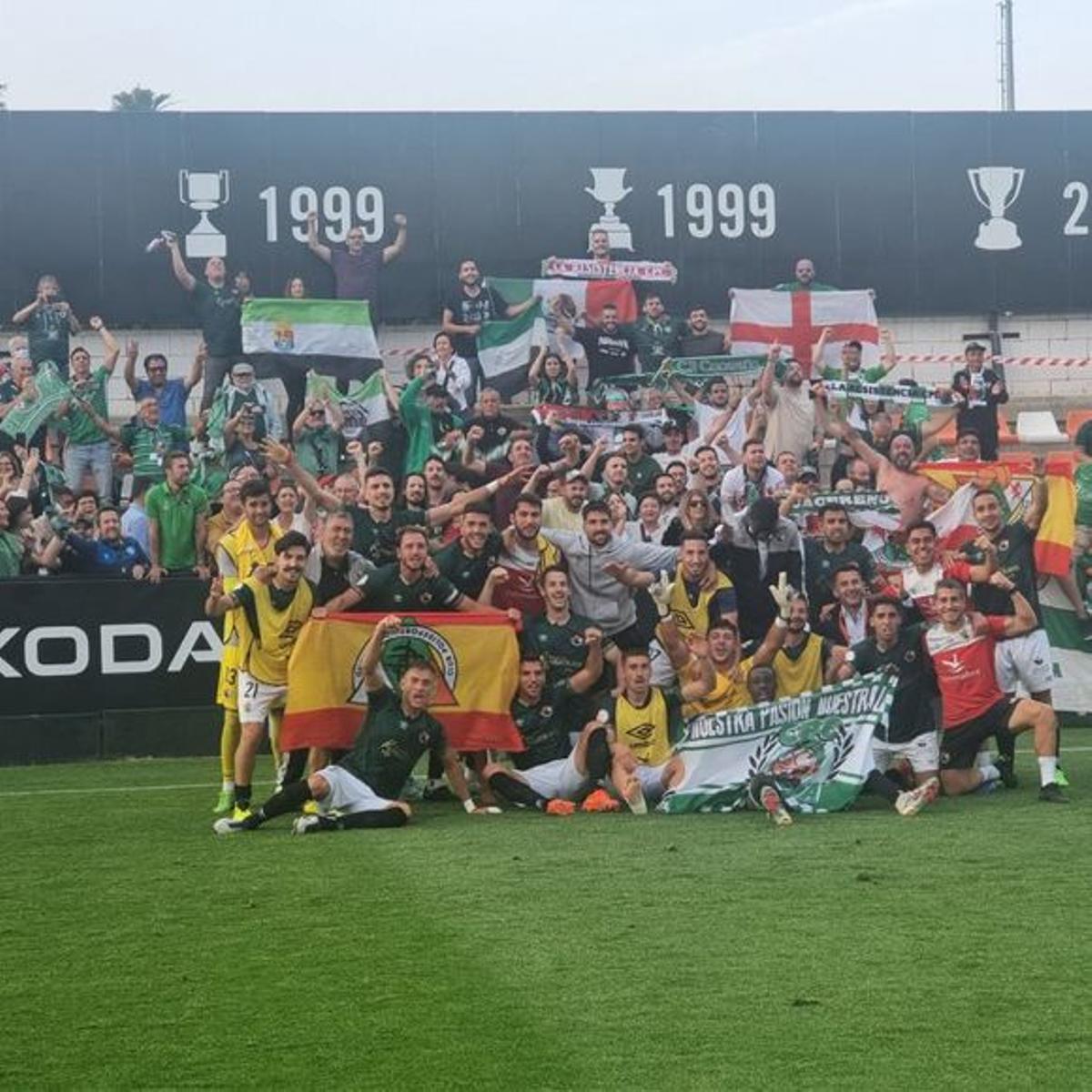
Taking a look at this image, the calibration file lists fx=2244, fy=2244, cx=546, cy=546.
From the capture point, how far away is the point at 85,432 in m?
20.2

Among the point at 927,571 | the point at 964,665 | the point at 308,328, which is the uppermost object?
the point at 308,328

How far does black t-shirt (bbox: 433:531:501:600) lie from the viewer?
13.8 meters

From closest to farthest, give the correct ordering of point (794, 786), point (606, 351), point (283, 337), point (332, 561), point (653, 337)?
1. point (794, 786)
2. point (332, 561)
3. point (283, 337)
4. point (606, 351)
5. point (653, 337)

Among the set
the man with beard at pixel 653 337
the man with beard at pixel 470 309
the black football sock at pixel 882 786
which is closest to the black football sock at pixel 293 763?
the black football sock at pixel 882 786

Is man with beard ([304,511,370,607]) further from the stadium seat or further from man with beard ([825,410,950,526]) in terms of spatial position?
the stadium seat

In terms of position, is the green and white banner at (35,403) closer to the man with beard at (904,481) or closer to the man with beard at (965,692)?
the man with beard at (904,481)

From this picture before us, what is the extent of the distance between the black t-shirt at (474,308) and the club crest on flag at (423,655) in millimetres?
9939

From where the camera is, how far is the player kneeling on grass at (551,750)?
1280 centimetres

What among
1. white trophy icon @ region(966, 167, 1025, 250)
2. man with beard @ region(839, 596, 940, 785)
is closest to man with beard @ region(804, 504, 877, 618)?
man with beard @ region(839, 596, 940, 785)

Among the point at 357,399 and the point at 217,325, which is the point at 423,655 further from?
the point at 217,325

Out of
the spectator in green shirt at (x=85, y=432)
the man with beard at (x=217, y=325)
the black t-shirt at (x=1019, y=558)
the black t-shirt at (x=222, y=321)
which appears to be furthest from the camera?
the black t-shirt at (x=222, y=321)

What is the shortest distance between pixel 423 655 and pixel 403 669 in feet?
0.73

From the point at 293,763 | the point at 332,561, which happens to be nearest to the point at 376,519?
the point at 332,561

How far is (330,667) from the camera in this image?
12.9m
